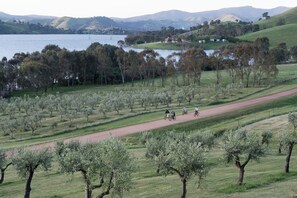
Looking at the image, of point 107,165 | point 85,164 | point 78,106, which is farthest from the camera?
point 78,106

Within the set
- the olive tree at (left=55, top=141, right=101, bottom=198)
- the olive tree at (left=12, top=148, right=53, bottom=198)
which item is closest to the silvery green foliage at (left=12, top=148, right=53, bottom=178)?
the olive tree at (left=12, top=148, right=53, bottom=198)

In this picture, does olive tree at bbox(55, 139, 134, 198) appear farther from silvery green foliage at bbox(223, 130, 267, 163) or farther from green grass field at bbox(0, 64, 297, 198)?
silvery green foliage at bbox(223, 130, 267, 163)

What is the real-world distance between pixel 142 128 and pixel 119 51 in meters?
77.2

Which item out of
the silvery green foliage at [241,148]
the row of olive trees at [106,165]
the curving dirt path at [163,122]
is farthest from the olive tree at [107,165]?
the curving dirt path at [163,122]

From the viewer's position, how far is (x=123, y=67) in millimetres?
140625

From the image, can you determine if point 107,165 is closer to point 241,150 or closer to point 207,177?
point 207,177

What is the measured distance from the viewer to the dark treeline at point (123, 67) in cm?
11944

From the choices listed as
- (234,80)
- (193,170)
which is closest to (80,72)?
(234,80)

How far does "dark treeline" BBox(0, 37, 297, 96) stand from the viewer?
11944 centimetres

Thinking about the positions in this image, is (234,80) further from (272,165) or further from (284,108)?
(272,165)

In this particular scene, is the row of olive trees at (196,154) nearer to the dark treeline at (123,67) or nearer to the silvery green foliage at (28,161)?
the silvery green foliage at (28,161)

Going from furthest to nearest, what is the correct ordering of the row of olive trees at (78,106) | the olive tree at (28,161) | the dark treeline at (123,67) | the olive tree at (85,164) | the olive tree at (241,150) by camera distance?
the dark treeline at (123,67), the row of olive trees at (78,106), the olive tree at (28,161), the olive tree at (241,150), the olive tree at (85,164)

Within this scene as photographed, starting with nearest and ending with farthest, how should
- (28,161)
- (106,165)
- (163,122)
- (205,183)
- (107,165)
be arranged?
1. (107,165)
2. (106,165)
3. (205,183)
4. (28,161)
5. (163,122)

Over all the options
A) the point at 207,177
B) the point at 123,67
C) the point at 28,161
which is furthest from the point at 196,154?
the point at 123,67
